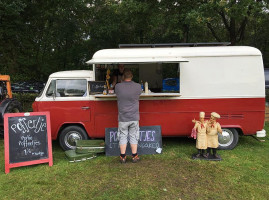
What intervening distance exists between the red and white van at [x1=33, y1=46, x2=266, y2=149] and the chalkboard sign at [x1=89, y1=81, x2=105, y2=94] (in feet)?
0.27

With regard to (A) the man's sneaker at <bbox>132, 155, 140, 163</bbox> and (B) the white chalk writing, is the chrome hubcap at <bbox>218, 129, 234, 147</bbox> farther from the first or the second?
(B) the white chalk writing

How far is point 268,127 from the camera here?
7586mm

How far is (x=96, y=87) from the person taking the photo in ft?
17.7

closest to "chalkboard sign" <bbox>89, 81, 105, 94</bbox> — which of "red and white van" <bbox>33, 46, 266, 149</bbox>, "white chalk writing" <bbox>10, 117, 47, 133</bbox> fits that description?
"red and white van" <bbox>33, 46, 266, 149</bbox>

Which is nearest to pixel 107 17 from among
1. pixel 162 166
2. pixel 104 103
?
pixel 104 103

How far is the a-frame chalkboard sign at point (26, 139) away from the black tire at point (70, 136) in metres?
0.78

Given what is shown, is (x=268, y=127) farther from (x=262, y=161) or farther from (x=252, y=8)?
(x=252, y=8)

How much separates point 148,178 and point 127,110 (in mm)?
1463

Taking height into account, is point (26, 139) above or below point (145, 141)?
above

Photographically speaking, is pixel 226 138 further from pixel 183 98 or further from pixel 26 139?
pixel 26 139

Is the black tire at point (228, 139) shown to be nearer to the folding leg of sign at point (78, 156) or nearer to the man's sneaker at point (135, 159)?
the man's sneaker at point (135, 159)

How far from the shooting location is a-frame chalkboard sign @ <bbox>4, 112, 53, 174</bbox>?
456 centimetres

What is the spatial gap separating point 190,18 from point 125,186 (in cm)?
662

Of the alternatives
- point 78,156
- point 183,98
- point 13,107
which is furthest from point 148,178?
point 13,107
